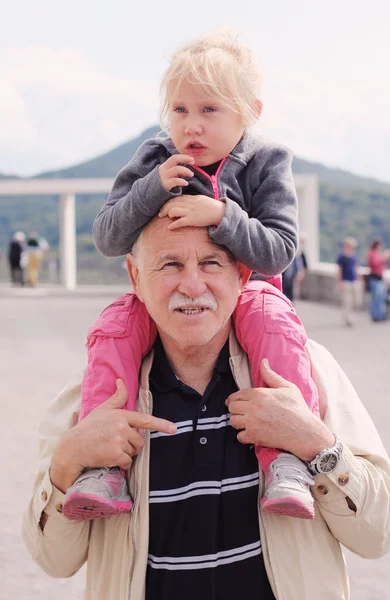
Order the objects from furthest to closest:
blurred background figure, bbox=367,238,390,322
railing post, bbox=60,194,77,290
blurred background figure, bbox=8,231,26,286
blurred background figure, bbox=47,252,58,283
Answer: blurred background figure, bbox=47,252,58,283 < blurred background figure, bbox=8,231,26,286 < railing post, bbox=60,194,77,290 < blurred background figure, bbox=367,238,390,322

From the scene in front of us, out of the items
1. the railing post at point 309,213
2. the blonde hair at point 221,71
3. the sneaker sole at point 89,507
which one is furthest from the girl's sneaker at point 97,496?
the railing post at point 309,213

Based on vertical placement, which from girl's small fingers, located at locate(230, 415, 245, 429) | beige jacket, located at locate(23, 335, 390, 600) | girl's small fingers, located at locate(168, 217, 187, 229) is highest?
girl's small fingers, located at locate(168, 217, 187, 229)

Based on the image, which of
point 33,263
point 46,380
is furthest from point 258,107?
point 33,263

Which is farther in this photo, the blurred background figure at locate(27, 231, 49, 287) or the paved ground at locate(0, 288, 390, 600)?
the blurred background figure at locate(27, 231, 49, 287)

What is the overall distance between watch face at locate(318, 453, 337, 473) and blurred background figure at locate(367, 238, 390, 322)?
51.4 ft

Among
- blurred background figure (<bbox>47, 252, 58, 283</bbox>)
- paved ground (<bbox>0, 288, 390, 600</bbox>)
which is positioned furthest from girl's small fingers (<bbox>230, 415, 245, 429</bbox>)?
blurred background figure (<bbox>47, 252, 58, 283</bbox>)

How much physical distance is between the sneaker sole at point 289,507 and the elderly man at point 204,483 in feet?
0.26

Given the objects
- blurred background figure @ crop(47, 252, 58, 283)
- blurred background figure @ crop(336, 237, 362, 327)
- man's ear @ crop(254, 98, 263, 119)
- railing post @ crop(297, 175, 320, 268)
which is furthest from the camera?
blurred background figure @ crop(47, 252, 58, 283)

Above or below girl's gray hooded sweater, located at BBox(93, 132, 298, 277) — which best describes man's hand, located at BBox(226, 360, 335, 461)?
below

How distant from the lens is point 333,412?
2535mm

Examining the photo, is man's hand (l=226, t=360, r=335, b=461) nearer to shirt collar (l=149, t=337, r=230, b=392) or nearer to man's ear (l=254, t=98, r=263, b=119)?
shirt collar (l=149, t=337, r=230, b=392)

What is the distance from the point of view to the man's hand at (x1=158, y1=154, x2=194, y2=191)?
2.47 metres

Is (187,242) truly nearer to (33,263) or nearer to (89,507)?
(89,507)

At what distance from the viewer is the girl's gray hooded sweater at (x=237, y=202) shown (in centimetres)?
249
